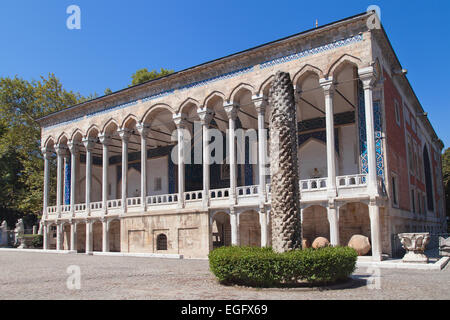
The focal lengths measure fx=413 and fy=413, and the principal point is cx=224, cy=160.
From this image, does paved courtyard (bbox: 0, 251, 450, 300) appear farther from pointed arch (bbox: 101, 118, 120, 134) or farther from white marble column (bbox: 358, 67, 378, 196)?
pointed arch (bbox: 101, 118, 120, 134)

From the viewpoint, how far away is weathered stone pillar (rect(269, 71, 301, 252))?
29.5ft

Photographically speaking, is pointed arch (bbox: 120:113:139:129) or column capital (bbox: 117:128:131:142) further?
column capital (bbox: 117:128:131:142)

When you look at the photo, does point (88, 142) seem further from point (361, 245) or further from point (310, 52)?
point (361, 245)

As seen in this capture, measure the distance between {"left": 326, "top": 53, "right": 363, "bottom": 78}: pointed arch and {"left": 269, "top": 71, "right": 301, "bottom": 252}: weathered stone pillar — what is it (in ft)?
24.2

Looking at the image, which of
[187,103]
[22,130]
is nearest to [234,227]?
[187,103]

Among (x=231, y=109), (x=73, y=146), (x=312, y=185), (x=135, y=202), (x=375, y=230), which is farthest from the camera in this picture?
(x=135, y=202)

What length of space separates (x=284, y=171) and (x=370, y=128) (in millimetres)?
7703

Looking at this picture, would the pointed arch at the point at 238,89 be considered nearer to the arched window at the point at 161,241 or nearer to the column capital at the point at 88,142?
the arched window at the point at 161,241

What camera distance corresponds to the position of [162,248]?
20.7m

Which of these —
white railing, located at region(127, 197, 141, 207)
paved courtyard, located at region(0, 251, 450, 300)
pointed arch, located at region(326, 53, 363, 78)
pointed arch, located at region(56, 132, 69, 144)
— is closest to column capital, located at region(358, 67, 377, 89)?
pointed arch, located at region(326, 53, 363, 78)

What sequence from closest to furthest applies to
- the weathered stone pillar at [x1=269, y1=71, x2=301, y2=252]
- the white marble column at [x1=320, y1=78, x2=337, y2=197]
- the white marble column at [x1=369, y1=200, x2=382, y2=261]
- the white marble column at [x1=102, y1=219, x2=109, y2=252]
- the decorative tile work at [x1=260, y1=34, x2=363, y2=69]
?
the weathered stone pillar at [x1=269, y1=71, x2=301, y2=252] → the white marble column at [x1=369, y1=200, x2=382, y2=261] → the white marble column at [x1=320, y1=78, x2=337, y2=197] → the decorative tile work at [x1=260, y1=34, x2=363, y2=69] → the white marble column at [x1=102, y1=219, x2=109, y2=252]

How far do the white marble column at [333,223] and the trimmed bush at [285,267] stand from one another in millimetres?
6910

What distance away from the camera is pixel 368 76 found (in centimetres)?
1567
